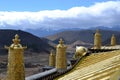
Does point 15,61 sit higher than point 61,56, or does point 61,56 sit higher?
point 15,61

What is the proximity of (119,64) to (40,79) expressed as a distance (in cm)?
1304

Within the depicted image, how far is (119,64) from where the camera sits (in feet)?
55.2

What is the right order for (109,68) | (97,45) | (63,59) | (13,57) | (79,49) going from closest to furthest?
(109,68), (13,57), (63,59), (79,49), (97,45)

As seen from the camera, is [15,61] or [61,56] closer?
[15,61]

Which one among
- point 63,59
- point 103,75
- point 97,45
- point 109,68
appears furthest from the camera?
point 97,45

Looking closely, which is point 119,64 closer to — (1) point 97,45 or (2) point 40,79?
(2) point 40,79

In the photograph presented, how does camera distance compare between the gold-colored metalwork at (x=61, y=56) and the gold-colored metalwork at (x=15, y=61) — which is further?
the gold-colored metalwork at (x=61, y=56)

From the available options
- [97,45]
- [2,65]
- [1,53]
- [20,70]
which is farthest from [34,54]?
[20,70]

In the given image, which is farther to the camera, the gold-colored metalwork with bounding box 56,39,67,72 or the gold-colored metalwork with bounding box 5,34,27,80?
the gold-colored metalwork with bounding box 56,39,67,72

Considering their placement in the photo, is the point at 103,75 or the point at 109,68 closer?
the point at 103,75

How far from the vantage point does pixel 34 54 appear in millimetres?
198250

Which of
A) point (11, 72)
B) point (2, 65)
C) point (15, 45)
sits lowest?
point (2, 65)

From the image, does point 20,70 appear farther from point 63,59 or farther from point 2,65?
point 2,65

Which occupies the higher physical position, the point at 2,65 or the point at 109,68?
the point at 109,68
